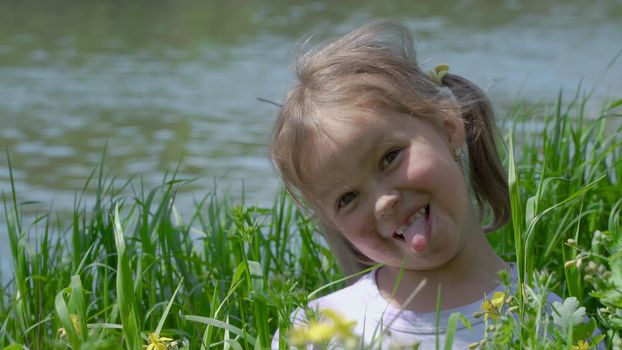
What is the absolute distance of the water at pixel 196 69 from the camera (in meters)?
6.29

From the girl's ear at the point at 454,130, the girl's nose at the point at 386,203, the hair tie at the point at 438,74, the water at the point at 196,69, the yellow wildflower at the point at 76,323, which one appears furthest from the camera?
the water at the point at 196,69

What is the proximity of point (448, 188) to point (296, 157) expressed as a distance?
299mm

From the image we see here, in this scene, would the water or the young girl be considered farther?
the water

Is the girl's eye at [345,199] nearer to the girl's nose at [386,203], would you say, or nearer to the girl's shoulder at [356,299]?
the girl's nose at [386,203]

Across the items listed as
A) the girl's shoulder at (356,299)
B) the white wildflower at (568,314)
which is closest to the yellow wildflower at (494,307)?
the white wildflower at (568,314)

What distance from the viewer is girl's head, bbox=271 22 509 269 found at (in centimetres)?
204

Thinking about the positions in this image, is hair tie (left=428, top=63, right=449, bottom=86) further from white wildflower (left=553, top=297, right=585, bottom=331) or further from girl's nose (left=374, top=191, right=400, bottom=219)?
white wildflower (left=553, top=297, right=585, bottom=331)

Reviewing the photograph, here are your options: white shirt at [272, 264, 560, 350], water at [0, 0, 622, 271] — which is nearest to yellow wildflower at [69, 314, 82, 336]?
white shirt at [272, 264, 560, 350]

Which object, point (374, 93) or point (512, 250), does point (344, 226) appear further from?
point (512, 250)

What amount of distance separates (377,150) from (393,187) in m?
0.08

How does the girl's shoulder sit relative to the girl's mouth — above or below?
below

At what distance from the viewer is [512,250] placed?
2.96m

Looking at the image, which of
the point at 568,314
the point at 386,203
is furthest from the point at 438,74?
the point at 568,314

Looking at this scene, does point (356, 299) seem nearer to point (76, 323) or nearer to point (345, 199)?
point (345, 199)
